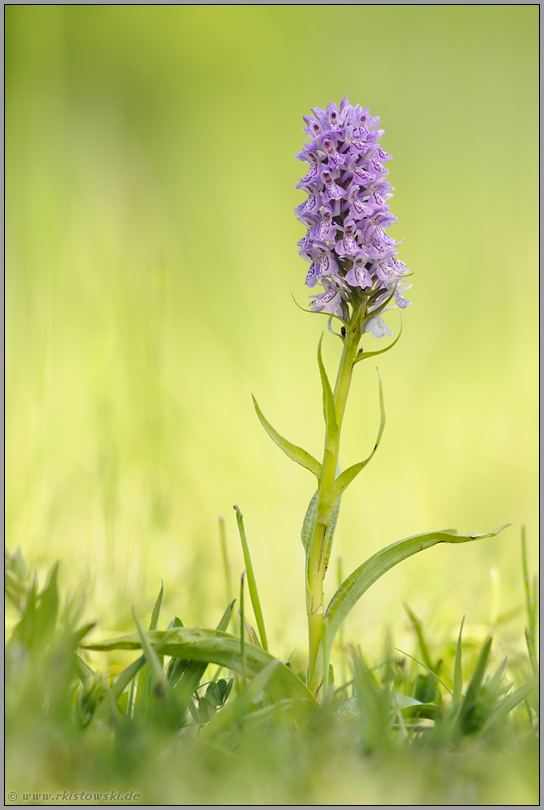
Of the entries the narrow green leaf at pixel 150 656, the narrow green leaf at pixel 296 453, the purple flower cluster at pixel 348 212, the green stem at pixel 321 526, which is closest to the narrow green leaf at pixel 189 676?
the narrow green leaf at pixel 150 656

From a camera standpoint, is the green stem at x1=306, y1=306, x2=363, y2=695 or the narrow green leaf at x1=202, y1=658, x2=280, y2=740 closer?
the narrow green leaf at x1=202, y1=658, x2=280, y2=740

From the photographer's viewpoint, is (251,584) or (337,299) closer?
(251,584)

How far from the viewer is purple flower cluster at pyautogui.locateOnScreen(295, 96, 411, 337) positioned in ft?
4.95

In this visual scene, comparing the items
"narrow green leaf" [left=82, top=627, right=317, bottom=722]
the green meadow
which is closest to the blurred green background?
the green meadow

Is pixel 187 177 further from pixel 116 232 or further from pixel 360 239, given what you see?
pixel 360 239

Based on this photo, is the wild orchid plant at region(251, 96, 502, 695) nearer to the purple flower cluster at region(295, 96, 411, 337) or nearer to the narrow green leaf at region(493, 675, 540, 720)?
the purple flower cluster at region(295, 96, 411, 337)

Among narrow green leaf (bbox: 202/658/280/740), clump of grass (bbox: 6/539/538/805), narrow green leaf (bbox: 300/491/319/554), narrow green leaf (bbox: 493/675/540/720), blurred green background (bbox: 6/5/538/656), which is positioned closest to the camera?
clump of grass (bbox: 6/539/538/805)

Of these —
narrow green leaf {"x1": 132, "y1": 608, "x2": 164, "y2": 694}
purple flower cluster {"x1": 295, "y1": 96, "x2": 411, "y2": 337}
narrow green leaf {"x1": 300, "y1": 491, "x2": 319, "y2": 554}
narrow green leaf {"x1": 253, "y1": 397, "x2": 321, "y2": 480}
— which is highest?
purple flower cluster {"x1": 295, "y1": 96, "x2": 411, "y2": 337}

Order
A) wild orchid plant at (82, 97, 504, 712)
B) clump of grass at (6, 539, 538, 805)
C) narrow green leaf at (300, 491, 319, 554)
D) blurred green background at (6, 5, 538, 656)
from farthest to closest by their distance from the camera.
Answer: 1. blurred green background at (6, 5, 538, 656)
2. narrow green leaf at (300, 491, 319, 554)
3. wild orchid plant at (82, 97, 504, 712)
4. clump of grass at (6, 539, 538, 805)

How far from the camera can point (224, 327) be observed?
191 inches

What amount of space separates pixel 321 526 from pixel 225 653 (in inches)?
15.4

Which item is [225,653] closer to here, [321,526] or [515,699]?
[321,526]

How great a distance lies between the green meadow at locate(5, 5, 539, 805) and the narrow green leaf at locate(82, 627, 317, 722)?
0.4 inches

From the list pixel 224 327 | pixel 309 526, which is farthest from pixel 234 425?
pixel 309 526
